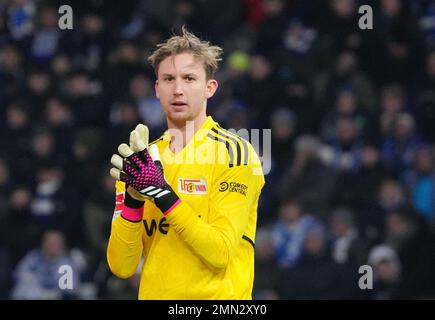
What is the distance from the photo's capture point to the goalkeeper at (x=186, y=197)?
3873 millimetres

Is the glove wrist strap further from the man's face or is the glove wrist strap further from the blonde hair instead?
the blonde hair

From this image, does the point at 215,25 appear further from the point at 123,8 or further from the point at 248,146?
the point at 248,146

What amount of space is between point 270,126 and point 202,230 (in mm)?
5080

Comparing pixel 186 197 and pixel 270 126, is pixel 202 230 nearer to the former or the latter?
pixel 186 197

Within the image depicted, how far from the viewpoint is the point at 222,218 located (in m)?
3.99

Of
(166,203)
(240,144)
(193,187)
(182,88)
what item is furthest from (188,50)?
(166,203)

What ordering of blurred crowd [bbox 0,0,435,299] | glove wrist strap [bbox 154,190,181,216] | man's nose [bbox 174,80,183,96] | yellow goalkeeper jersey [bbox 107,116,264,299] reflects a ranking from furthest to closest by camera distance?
blurred crowd [bbox 0,0,435,299] → man's nose [bbox 174,80,183,96] → yellow goalkeeper jersey [bbox 107,116,264,299] → glove wrist strap [bbox 154,190,181,216]

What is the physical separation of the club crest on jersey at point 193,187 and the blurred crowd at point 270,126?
3847mm

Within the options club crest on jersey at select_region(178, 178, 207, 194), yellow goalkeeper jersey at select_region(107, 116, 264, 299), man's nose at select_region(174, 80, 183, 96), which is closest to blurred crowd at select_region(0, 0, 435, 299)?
yellow goalkeeper jersey at select_region(107, 116, 264, 299)

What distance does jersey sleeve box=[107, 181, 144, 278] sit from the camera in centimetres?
402

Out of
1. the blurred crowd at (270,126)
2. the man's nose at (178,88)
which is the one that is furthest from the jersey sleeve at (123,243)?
the blurred crowd at (270,126)

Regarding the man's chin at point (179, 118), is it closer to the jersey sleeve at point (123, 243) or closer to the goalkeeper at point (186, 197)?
the goalkeeper at point (186, 197)

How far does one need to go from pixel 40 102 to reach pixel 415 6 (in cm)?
395
